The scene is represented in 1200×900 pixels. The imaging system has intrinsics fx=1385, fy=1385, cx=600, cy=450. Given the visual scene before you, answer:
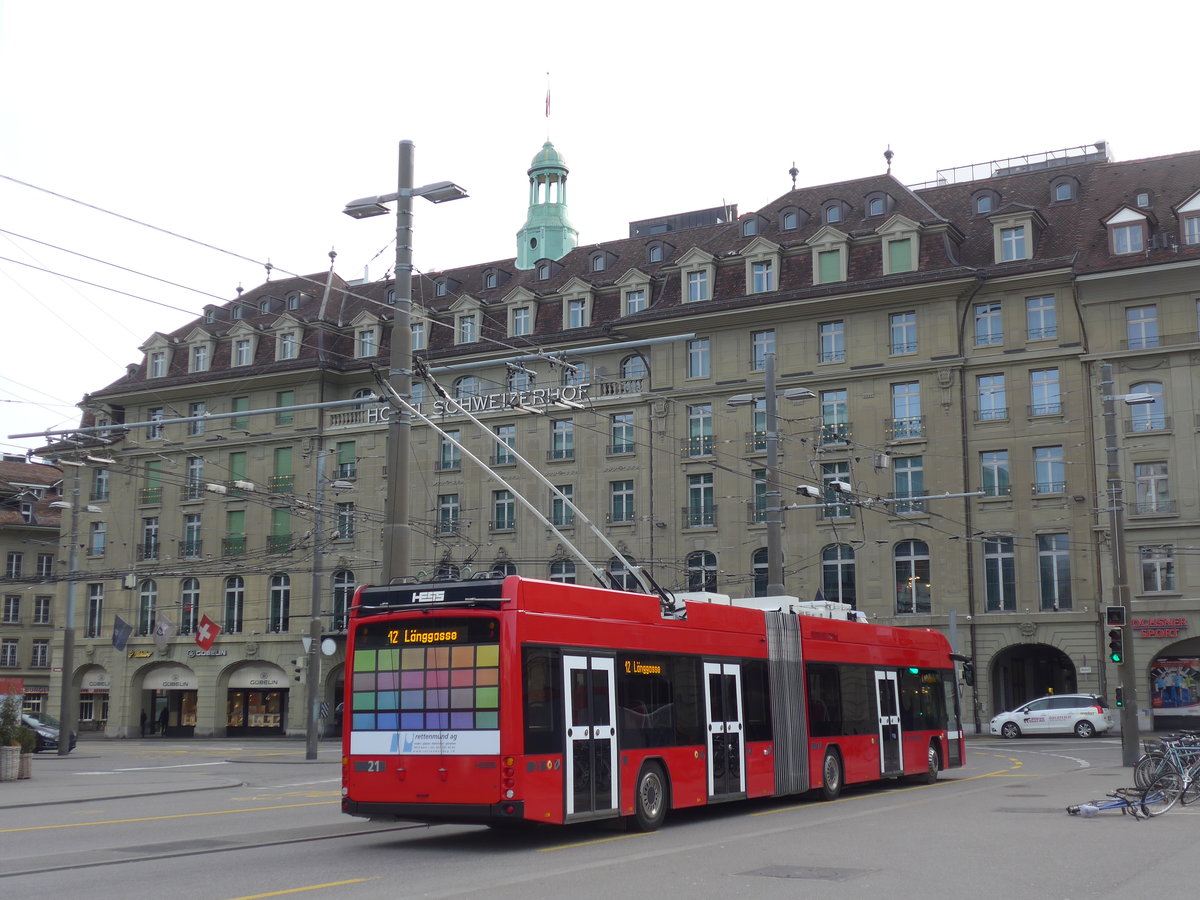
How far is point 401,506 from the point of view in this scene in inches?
722

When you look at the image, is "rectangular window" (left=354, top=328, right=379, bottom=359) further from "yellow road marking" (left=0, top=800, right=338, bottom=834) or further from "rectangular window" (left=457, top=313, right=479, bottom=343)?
"yellow road marking" (left=0, top=800, right=338, bottom=834)

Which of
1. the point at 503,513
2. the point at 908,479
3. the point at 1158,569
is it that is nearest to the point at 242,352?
the point at 503,513

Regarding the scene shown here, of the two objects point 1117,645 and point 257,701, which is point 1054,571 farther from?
point 257,701

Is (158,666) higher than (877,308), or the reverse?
(877,308)

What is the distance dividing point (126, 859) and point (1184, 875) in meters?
9.79

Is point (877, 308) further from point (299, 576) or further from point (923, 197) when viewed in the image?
point (299, 576)

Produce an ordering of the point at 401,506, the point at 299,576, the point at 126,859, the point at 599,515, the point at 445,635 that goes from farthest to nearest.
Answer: the point at 299,576, the point at 599,515, the point at 401,506, the point at 445,635, the point at 126,859

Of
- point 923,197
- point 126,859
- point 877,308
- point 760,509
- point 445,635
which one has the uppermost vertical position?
point 923,197

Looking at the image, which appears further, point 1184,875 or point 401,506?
point 401,506

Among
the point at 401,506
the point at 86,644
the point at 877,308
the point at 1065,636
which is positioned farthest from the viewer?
the point at 86,644

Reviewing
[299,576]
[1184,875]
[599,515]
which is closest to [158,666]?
[299,576]

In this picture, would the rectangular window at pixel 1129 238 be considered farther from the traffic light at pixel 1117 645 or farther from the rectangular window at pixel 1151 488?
the traffic light at pixel 1117 645

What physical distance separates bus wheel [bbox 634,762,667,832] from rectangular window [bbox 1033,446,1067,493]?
3351cm

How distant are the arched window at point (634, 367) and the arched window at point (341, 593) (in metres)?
15.1
